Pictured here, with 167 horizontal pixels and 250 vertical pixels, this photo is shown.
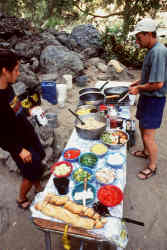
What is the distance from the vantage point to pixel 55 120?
4984mm

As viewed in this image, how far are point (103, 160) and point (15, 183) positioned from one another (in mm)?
2249

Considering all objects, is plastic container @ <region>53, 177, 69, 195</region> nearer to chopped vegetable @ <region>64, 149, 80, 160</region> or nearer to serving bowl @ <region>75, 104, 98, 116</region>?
chopped vegetable @ <region>64, 149, 80, 160</region>

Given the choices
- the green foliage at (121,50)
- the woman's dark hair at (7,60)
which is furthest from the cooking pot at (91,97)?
the green foliage at (121,50)

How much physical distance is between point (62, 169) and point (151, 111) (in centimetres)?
182

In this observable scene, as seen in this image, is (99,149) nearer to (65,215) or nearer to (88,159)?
(88,159)

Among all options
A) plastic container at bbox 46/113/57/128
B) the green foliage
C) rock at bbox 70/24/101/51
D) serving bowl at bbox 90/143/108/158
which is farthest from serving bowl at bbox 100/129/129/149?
rock at bbox 70/24/101/51

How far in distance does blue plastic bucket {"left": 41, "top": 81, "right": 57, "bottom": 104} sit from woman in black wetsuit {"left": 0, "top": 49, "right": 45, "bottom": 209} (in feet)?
12.0

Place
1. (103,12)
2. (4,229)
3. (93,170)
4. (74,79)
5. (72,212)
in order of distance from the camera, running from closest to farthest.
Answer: (72,212) < (93,170) < (4,229) < (74,79) < (103,12)

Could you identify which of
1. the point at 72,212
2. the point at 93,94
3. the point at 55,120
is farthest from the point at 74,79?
the point at 72,212

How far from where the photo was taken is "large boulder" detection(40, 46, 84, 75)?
26.8 feet

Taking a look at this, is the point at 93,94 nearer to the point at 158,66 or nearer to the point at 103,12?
the point at 158,66

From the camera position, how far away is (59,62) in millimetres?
8211

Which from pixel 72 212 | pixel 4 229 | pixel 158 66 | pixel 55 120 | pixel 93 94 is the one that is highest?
pixel 158 66

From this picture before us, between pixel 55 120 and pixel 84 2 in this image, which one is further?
pixel 84 2
